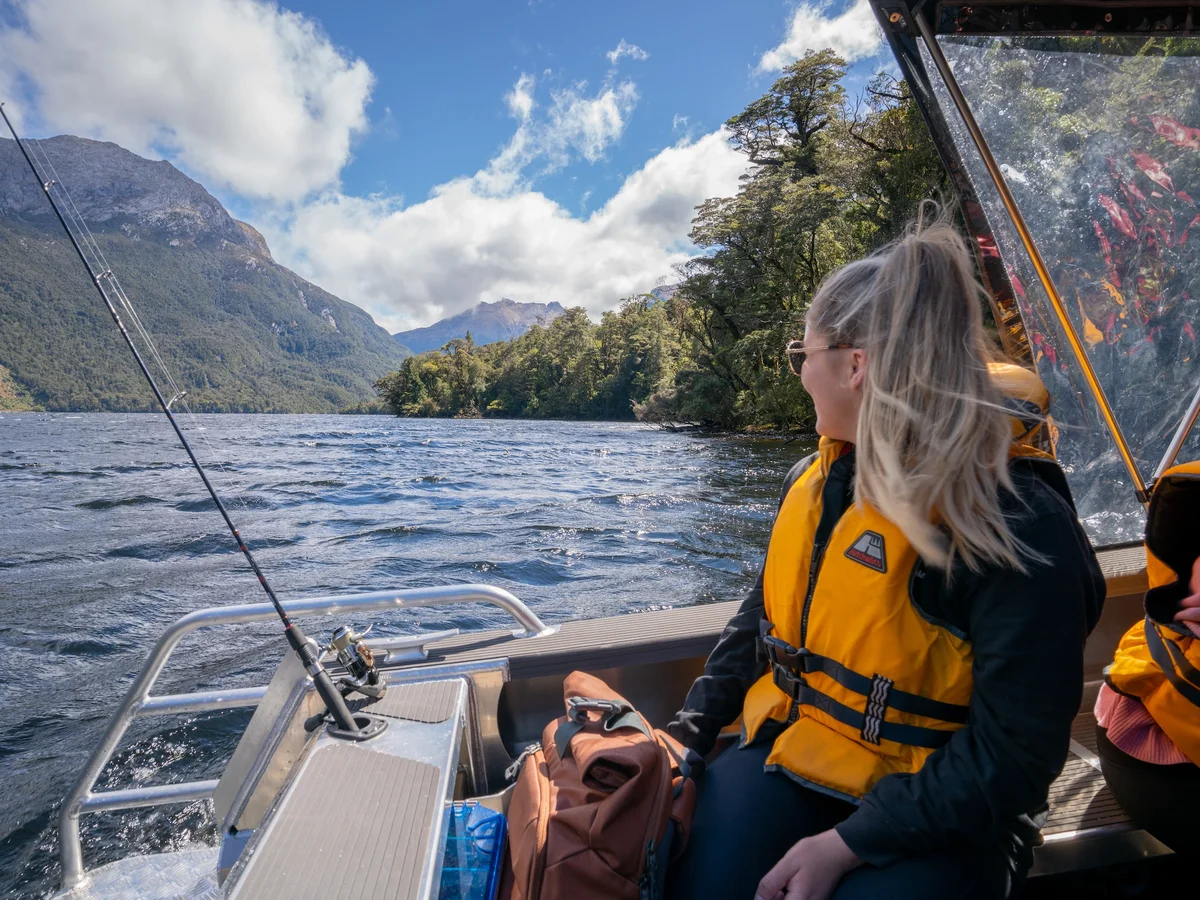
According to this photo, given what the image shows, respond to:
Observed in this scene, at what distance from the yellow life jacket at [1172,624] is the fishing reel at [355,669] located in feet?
5.21

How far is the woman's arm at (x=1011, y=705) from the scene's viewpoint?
98 cm

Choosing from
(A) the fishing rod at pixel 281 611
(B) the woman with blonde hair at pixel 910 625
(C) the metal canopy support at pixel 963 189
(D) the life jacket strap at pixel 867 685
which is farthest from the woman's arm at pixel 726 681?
(C) the metal canopy support at pixel 963 189

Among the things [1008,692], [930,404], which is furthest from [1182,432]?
[1008,692]

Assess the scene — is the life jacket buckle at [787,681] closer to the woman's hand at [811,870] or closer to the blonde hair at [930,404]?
the woman's hand at [811,870]

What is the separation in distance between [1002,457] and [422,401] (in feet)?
241

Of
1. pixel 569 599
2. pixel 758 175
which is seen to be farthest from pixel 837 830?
pixel 758 175

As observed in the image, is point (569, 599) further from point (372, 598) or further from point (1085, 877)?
point (1085, 877)

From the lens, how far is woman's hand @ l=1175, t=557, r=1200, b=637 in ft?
4.15

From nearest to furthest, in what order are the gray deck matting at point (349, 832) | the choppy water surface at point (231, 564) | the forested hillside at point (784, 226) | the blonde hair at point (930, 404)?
1. the gray deck matting at point (349, 832)
2. the blonde hair at point (930, 404)
3. the choppy water surface at point (231, 564)
4. the forested hillside at point (784, 226)

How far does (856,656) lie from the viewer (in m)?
1.15

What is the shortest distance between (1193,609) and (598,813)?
3.77 feet

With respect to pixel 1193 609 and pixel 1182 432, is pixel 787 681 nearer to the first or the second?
pixel 1193 609

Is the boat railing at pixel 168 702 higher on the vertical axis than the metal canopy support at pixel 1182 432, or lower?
lower

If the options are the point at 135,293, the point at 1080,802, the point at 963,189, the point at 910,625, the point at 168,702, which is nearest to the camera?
the point at 910,625
